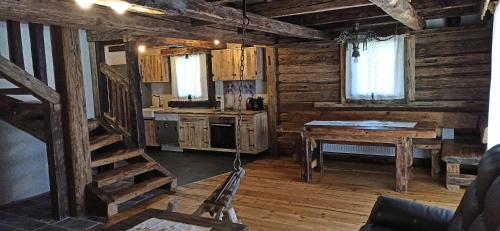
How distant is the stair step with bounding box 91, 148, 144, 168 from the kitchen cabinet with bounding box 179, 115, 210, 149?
2179mm

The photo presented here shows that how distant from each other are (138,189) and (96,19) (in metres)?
2.08

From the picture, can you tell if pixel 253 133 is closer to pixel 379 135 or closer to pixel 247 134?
pixel 247 134

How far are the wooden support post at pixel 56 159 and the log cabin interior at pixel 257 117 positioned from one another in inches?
0.6

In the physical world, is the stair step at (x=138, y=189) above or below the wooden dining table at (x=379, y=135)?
below

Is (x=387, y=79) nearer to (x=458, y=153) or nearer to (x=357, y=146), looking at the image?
(x=357, y=146)

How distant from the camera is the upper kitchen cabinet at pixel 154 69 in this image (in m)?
7.88

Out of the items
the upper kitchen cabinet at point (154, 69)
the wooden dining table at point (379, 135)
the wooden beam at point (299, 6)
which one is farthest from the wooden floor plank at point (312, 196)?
the upper kitchen cabinet at point (154, 69)

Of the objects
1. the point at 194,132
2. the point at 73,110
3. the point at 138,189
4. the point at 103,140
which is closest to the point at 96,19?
the point at 73,110

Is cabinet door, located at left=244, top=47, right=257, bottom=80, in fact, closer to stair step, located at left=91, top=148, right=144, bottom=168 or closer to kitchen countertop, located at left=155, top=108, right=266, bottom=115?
kitchen countertop, located at left=155, top=108, right=266, bottom=115

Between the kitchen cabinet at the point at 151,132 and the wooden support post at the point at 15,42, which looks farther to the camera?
the kitchen cabinet at the point at 151,132

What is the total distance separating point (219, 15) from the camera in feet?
11.1

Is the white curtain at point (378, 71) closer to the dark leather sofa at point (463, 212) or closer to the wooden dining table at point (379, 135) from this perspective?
Result: the wooden dining table at point (379, 135)

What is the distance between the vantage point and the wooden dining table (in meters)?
4.44

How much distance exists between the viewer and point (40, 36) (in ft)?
14.2
